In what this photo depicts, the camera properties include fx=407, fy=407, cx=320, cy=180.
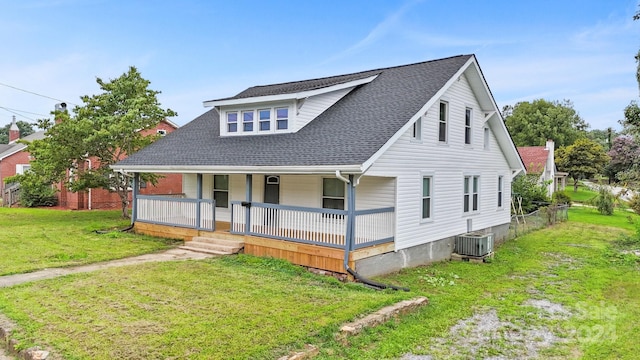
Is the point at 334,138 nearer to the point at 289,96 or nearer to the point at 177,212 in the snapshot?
the point at 289,96

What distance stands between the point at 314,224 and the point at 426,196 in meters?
3.96

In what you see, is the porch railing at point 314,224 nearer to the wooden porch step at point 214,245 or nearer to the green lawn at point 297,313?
the wooden porch step at point 214,245

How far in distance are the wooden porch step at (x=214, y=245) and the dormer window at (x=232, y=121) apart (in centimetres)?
416

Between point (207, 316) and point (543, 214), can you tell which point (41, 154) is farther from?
point (543, 214)

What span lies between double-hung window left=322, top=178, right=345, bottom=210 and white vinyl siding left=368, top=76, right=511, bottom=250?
642 mm

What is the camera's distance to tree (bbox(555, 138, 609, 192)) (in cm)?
4450

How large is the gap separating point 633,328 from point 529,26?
17.2m

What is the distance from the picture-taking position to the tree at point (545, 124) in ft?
184

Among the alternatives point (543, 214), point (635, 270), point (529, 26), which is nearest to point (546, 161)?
point (543, 214)

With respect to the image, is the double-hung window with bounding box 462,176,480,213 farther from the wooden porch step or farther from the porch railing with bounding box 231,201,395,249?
the wooden porch step

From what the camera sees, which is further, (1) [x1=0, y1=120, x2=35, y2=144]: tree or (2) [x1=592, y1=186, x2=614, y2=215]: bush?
(1) [x1=0, y1=120, x2=35, y2=144]: tree

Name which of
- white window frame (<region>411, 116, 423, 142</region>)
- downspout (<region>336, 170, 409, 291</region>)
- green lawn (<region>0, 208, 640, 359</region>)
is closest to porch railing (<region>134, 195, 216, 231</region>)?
green lawn (<region>0, 208, 640, 359</region>)

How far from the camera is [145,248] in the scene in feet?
40.0

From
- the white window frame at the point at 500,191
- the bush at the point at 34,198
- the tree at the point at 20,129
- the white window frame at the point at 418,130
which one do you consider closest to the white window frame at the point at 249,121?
the white window frame at the point at 418,130
